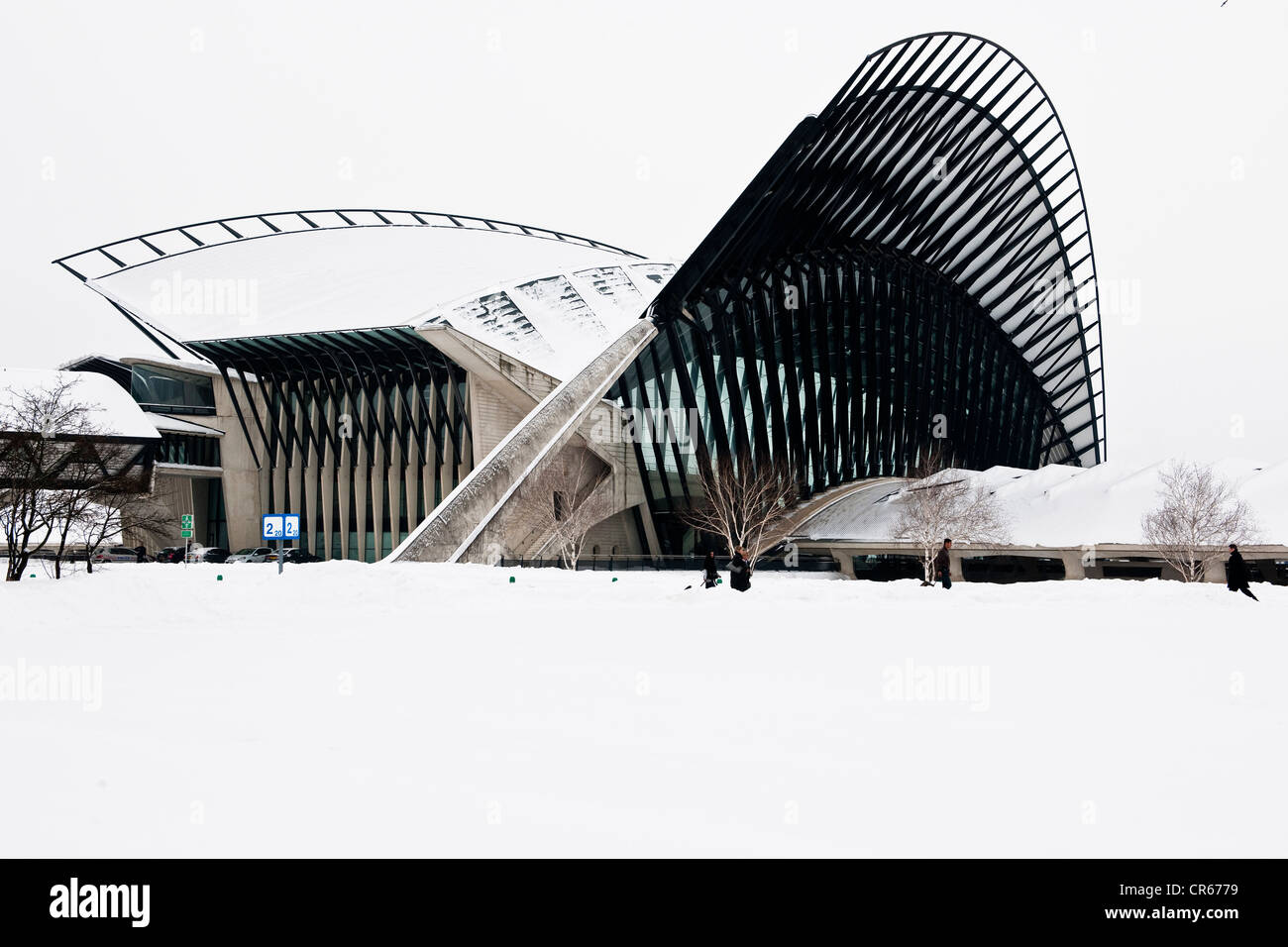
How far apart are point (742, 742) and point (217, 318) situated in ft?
179

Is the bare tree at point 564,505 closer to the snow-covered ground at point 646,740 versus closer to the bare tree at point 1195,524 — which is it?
the snow-covered ground at point 646,740

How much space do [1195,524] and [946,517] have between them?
11198 millimetres

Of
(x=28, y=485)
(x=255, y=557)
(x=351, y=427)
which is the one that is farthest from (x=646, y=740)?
(x=351, y=427)

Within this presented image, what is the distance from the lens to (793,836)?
4.72 m

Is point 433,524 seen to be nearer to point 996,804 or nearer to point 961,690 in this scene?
point 961,690

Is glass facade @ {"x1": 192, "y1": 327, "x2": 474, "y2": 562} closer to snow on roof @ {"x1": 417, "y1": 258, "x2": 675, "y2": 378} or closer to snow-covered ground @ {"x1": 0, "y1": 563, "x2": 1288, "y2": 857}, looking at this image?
snow on roof @ {"x1": 417, "y1": 258, "x2": 675, "y2": 378}

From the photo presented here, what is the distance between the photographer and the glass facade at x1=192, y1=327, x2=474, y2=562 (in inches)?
2013

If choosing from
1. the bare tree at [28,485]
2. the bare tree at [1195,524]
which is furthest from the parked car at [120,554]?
the bare tree at [1195,524]

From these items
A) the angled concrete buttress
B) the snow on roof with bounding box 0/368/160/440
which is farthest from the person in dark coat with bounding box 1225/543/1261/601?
the snow on roof with bounding box 0/368/160/440

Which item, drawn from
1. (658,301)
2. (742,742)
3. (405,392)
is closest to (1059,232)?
(658,301)

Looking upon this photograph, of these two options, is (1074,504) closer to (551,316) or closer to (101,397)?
(551,316)

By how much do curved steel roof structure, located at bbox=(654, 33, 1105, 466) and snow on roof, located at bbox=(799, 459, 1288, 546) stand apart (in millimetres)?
14085

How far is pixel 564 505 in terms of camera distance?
115 feet
